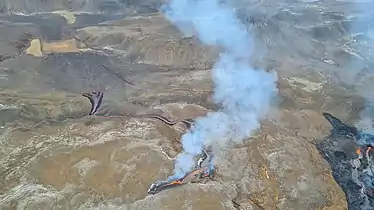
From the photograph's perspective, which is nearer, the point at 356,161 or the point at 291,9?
the point at 356,161

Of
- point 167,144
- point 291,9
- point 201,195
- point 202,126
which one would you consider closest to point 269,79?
point 202,126

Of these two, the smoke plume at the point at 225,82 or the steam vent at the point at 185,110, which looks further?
the smoke plume at the point at 225,82

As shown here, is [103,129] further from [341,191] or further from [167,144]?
[341,191]

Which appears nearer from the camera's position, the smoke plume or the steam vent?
the steam vent

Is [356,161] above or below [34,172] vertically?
below

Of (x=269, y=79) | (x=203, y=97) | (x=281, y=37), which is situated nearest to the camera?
(x=203, y=97)
